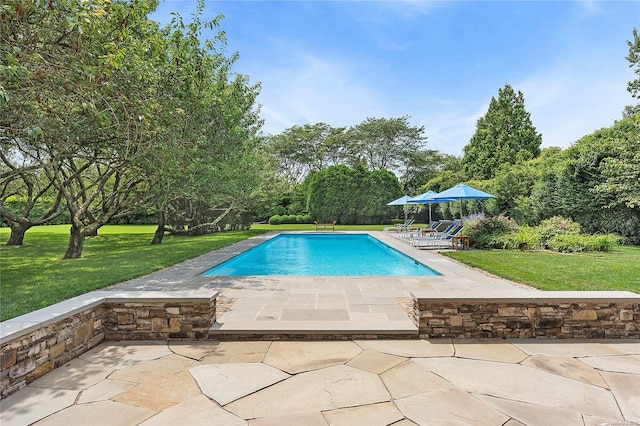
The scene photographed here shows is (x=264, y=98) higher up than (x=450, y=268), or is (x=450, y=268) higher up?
(x=264, y=98)

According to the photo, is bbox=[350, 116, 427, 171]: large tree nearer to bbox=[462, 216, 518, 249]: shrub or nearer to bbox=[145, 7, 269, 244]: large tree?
bbox=[462, 216, 518, 249]: shrub

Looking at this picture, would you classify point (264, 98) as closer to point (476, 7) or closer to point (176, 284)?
point (476, 7)

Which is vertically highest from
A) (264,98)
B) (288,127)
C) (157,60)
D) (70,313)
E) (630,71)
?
(288,127)

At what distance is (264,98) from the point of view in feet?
36.6

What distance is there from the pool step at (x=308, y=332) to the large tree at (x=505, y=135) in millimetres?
21763

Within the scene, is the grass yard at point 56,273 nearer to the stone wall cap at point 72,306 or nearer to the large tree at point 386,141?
the stone wall cap at point 72,306

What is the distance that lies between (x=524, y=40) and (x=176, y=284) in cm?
992

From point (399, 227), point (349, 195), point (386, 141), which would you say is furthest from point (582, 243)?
point (386, 141)

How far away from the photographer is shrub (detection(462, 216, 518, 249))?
428 inches

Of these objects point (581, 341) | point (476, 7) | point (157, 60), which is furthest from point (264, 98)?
point (581, 341)

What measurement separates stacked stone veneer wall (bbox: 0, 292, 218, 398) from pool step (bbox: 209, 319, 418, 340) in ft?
0.84

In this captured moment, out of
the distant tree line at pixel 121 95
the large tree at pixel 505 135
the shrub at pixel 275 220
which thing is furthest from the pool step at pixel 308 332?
the shrub at pixel 275 220

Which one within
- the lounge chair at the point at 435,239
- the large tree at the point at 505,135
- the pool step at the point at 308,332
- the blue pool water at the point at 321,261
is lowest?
the blue pool water at the point at 321,261

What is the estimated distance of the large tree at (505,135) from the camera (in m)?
22.2
